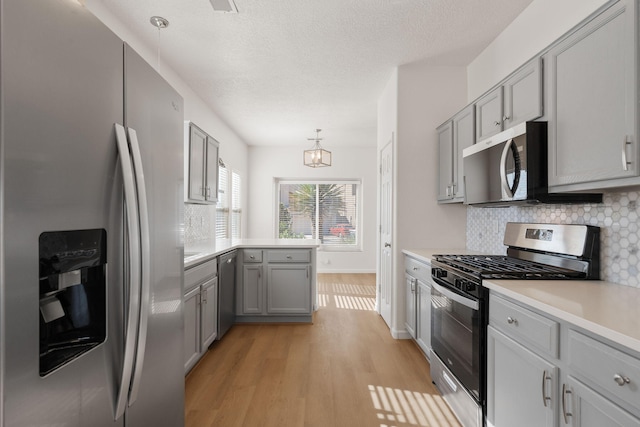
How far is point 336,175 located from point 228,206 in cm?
263

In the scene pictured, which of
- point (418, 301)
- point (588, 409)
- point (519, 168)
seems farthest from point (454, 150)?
point (588, 409)

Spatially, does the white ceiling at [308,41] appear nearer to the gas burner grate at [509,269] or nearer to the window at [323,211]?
the gas burner grate at [509,269]

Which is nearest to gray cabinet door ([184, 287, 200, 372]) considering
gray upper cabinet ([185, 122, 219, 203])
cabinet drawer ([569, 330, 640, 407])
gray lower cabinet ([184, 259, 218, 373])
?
gray lower cabinet ([184, 259, 218, 373])

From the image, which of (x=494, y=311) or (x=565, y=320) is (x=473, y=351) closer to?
(x=494, y=311)

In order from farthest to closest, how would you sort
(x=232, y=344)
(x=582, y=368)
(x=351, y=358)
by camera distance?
1. (x=232, y=344)
2. (x=351, y=358)
3. (x=582, y=368)

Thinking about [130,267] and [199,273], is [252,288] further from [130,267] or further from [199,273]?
[130,267]

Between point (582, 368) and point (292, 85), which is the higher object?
point (292, 85)

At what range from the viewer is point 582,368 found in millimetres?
1154

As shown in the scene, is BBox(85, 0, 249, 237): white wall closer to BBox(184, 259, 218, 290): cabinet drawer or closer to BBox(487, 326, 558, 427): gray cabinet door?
BBox(184, 259, 218, 290): cabinet drawer

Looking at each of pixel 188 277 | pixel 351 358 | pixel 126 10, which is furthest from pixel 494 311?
pixel 126 10

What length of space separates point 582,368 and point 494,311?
0.52 meters

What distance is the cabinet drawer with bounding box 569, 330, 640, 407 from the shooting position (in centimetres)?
96

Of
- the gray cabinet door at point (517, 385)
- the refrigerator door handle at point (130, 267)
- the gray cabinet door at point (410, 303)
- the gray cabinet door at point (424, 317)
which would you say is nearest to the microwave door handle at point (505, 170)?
the gray cabinet door at point (517, 385)

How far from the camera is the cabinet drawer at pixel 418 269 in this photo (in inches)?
106
